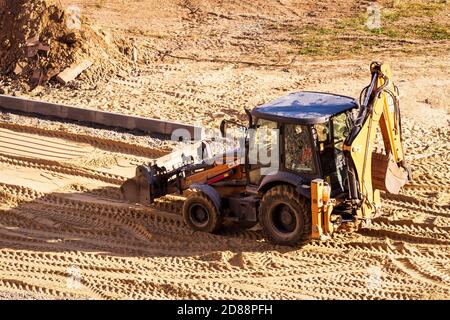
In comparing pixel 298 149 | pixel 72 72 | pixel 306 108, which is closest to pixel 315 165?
pixel 298 149

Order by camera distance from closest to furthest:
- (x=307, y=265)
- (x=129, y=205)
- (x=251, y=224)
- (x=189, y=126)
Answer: (x=307, y=265), (x=251, y=224), (x=129, y=205), (x=189, y=126)

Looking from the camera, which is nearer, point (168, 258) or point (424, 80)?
point (168, 258)

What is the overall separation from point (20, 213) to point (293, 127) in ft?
14.6

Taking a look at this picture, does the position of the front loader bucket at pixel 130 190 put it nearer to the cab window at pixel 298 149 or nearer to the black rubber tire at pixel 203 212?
the black rubber tire at pixel 203 212

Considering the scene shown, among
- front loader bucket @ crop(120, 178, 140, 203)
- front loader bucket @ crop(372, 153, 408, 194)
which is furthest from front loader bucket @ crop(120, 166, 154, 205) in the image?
front loader bucket @ crop(372, 153, 408, 194)

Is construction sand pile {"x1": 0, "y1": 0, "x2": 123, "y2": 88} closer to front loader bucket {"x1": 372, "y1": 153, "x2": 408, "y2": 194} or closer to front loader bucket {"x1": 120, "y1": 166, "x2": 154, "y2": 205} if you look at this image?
front loader bucket {"x1": 120, "y1": 166, "x2": 154, "y2": 205}

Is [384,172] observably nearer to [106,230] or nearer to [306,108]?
[306,108]

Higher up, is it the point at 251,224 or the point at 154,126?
the point at 154,126

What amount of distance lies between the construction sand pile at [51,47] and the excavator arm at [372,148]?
866 cm

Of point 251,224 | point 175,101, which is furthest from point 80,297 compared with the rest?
point 175,101

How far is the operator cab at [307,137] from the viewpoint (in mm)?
11422

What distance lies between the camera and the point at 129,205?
13.5 meters

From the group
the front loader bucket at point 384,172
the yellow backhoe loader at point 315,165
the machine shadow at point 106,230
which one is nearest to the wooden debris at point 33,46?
the machine shadow at point 106,230
